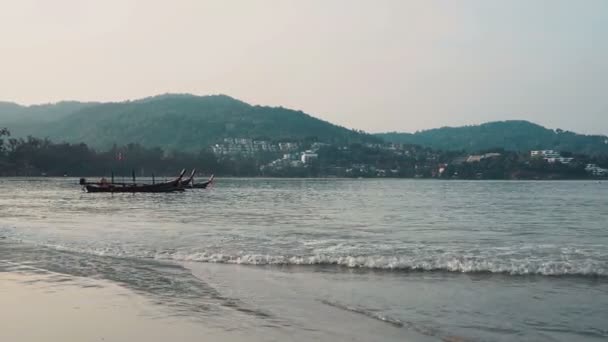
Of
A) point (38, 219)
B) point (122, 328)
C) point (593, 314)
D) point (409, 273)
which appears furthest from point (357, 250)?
point (38, 219)

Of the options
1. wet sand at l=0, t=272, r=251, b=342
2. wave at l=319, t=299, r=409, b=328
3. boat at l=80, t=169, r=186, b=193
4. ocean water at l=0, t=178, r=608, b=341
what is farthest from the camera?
boat at l=80, t=169, r=186, b=193

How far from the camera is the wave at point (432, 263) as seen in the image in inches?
636

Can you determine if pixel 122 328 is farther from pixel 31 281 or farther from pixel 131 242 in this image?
pixel 131 242

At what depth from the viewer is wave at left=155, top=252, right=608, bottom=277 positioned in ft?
53.0

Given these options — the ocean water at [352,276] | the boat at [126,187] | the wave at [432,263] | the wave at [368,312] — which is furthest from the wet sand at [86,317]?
the boat at [126,187]

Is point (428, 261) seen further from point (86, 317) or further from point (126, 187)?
point (126, 187)

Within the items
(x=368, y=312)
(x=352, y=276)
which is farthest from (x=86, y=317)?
(x=352, y=276)

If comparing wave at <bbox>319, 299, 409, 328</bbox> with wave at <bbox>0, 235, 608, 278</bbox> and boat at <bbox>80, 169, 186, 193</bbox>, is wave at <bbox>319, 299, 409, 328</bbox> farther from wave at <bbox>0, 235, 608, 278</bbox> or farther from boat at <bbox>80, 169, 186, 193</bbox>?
boat at <bbox>80, 169, 186, 193</bbox>

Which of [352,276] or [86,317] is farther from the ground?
[86,317]

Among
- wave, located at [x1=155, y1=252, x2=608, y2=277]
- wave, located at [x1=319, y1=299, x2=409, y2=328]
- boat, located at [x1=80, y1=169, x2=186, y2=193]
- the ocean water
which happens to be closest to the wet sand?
the ocean water

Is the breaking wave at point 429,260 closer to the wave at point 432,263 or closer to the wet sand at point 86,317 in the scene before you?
the wave at point 432,263

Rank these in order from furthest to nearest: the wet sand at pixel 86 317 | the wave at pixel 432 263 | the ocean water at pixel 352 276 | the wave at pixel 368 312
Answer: the wave at pixel 432 263 → the wave at pixel 368 312 → the ocean water at pixel 352 276 → the wet sand at pixel 86 317

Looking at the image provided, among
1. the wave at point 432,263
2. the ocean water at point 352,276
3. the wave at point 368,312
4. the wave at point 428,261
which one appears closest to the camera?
the ocean water at point 352,276

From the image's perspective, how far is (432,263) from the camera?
17250 millimetres
